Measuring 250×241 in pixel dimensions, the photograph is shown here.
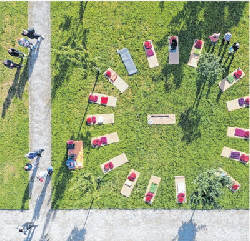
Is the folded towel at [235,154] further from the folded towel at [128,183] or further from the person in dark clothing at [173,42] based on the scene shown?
the person in dark clothing at [173,42]

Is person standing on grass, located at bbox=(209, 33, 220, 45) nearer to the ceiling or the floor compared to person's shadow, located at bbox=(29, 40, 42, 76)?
nearer to the ceiling

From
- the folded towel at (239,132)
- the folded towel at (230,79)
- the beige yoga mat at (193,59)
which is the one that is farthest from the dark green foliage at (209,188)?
the beige yoga mat at (193,59)

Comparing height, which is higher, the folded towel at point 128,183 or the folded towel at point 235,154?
the folded towel at point 235,154

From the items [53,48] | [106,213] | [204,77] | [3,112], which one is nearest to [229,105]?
[204,77]

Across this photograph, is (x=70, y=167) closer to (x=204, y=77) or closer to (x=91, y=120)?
(x=91, y=120)

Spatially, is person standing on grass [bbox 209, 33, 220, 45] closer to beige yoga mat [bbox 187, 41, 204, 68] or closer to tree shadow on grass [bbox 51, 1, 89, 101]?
beige yoga mat [bbox 187, 41, 204, 68]

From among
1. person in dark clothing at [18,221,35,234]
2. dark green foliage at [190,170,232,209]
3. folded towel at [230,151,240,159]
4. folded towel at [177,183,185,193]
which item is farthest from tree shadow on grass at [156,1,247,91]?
person in dark clothing at [18,221,35,234]
